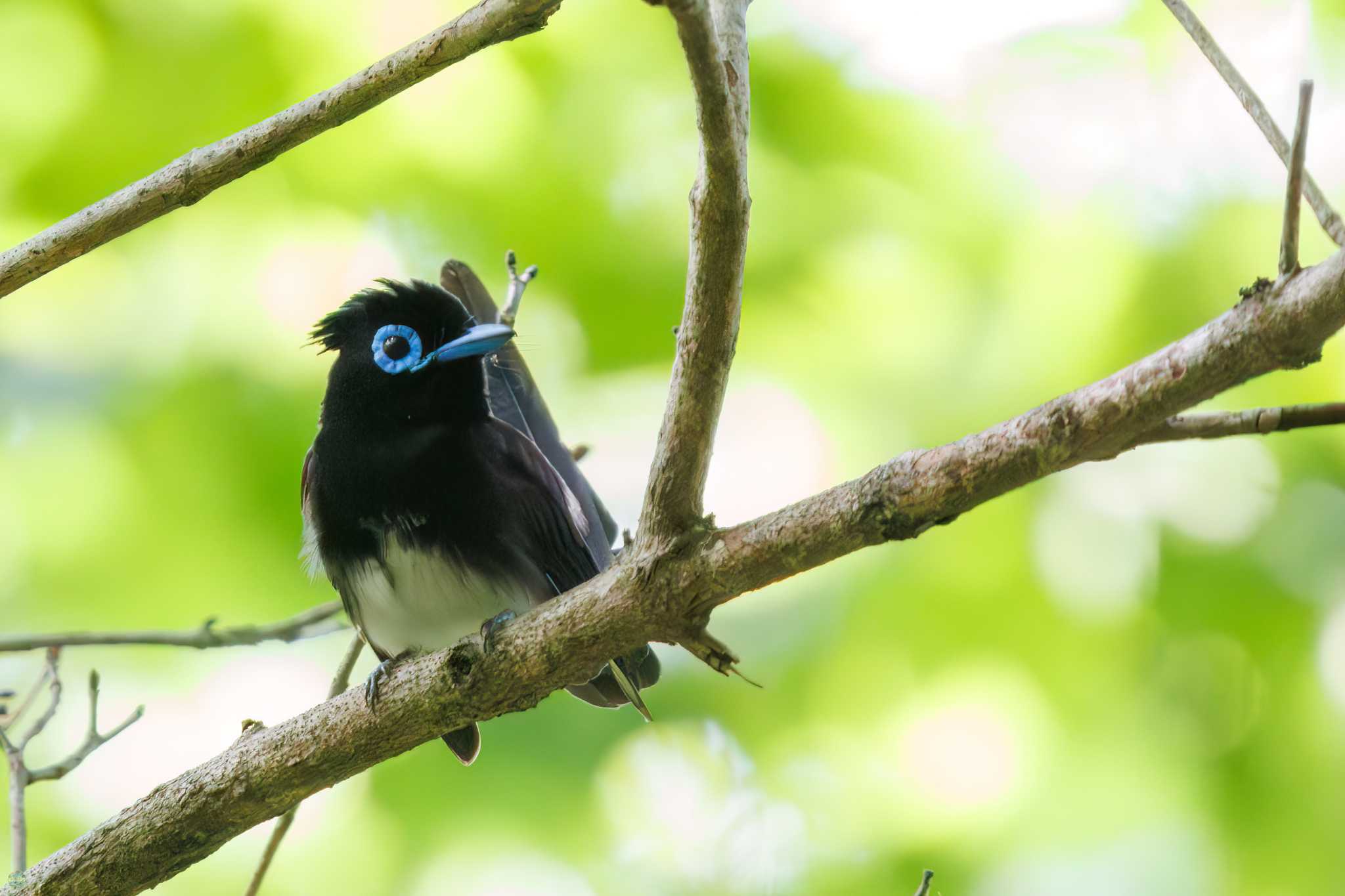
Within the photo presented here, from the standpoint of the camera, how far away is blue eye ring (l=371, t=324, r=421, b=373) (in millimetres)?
3854

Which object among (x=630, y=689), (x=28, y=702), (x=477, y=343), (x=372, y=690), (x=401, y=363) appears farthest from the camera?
(x=28, y=702)

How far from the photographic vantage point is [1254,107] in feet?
7.19

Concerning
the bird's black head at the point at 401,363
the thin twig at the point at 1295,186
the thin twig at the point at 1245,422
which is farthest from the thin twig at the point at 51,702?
the thin twig at the point at 1295,186

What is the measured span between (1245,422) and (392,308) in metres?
2.60

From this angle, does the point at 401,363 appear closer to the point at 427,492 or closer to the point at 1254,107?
the point at 427,492

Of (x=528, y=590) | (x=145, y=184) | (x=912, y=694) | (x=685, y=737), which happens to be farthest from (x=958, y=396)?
(x=145, y=184)

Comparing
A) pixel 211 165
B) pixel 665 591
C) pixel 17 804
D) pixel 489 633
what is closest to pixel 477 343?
pixel 489 633

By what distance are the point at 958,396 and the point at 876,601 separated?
42.6 inches

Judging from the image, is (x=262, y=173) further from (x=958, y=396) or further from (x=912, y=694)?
(x=912, y=694)

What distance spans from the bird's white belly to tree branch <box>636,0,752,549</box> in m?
1.23

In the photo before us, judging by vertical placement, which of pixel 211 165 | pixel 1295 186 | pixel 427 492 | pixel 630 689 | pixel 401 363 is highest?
pixel 401 363

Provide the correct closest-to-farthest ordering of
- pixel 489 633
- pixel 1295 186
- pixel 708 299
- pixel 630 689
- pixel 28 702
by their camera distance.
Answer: pixel 1295 186 < pixel 708 299 < pixel 489 633 < pixel 630 689 < pixel 28 702

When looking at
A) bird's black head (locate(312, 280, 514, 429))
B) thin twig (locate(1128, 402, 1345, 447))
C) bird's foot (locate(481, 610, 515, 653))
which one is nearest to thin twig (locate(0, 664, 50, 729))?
bird's black head (locate(312, 280, 514, 429))

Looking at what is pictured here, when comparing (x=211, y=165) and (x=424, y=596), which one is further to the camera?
(x=424, y=596)
